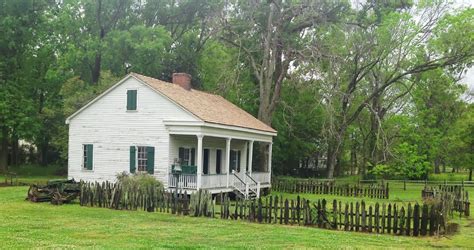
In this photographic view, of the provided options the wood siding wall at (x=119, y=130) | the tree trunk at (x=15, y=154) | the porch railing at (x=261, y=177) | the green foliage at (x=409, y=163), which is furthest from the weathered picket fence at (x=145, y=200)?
the tree trunk at (x=15, y=154)

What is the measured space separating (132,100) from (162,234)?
1330 cm

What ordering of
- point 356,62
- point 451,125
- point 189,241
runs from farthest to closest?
point 451,125
point 356,62
point 189,241

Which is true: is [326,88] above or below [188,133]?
above

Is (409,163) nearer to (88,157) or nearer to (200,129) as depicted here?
(200,129)

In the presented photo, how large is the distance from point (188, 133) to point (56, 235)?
11932 mm

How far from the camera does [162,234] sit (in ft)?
49.8

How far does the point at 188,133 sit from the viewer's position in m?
25.8

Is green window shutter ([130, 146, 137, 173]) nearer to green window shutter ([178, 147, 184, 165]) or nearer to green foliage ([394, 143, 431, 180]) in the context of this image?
green window shutter ([178, 147, 184, 165])

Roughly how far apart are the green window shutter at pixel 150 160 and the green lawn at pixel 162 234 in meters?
6.54

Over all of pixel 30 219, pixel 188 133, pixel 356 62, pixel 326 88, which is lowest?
pixel 30 219

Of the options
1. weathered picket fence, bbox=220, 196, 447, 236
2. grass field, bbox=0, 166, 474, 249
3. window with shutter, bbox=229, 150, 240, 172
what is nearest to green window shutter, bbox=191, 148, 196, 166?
window with shutter, bbox=229, 150, 240, 172

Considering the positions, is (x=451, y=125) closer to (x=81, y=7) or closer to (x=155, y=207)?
(x=81, y=7)

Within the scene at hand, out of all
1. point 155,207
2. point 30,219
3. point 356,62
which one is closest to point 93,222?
point 30,219

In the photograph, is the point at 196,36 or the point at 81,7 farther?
the point at 196,36
